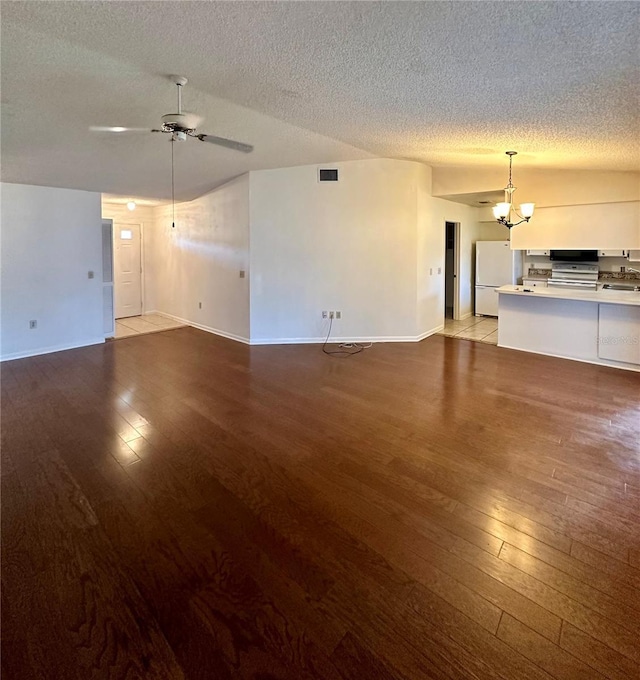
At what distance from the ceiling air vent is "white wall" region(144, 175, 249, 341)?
1112 millimetres

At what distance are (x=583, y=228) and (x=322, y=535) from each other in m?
5.53

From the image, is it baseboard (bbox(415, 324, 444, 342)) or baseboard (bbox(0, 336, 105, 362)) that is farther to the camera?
baseboard (bbox(415, 324, 444, 342))

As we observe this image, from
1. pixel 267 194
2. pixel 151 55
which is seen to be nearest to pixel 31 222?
pixel 267 194

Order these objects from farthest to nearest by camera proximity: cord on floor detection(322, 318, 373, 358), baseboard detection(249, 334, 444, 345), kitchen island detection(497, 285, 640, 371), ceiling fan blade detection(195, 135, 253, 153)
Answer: baseboard detection(249, 334, 444, 345) → cord on floor detection(322, 318, 373, 358) → kitchen island detection(497, 285, 640, 371) → ceiling fan blade detection(195, 135, 253, 153)

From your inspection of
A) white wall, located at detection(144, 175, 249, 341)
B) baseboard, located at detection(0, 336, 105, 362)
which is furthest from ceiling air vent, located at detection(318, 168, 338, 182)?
baseboard, located at detection(0, 336, 105, 362)

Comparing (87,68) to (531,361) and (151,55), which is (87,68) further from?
(531,361)

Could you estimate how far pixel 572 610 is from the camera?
1.59 m

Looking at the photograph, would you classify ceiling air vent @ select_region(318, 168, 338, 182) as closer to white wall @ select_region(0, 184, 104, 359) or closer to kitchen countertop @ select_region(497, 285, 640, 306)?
kitchen countertop @ select_region(497, 285, 640, 306)

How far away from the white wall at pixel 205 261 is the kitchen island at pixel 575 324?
4.03 m

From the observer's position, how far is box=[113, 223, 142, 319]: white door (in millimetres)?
8656

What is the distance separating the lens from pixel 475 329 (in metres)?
7.18

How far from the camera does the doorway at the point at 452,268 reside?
7891 mm

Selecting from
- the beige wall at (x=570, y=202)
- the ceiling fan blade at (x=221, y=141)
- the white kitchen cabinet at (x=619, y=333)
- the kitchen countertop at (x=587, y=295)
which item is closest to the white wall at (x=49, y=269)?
the ceiling fan blade at (x=221, y=141)

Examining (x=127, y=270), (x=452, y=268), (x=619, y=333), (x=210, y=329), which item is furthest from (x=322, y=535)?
(x=127, y=270)
